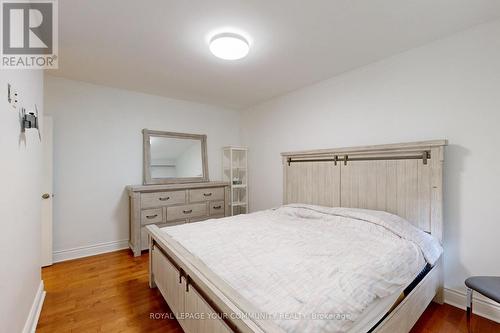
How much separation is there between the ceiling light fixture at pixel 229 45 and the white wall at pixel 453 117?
58.5 inches

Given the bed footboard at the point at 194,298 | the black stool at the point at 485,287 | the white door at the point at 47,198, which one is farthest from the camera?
the white door at the point at 47,198

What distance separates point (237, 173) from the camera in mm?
4555

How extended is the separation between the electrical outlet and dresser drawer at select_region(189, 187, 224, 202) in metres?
2.35

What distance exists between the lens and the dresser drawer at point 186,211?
10.9 feet

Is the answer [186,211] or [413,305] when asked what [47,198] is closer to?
[186,211]

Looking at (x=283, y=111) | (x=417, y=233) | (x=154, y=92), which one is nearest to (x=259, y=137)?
(x=283, y=111)

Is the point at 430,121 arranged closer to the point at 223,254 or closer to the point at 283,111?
the point at 283,111

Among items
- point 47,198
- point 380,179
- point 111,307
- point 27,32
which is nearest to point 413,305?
point 380,179

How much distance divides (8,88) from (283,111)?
3132 millimetres

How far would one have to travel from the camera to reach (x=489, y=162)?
1817mm

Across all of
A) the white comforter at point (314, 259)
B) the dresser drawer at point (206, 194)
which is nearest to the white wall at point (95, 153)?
the dresser drawer at point (206, 194)

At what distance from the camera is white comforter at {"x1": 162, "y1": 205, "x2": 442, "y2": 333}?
39.3 inches

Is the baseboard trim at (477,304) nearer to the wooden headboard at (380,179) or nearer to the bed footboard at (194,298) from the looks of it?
the wooden headboard at (380,179)

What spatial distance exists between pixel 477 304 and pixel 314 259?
1.64 m
